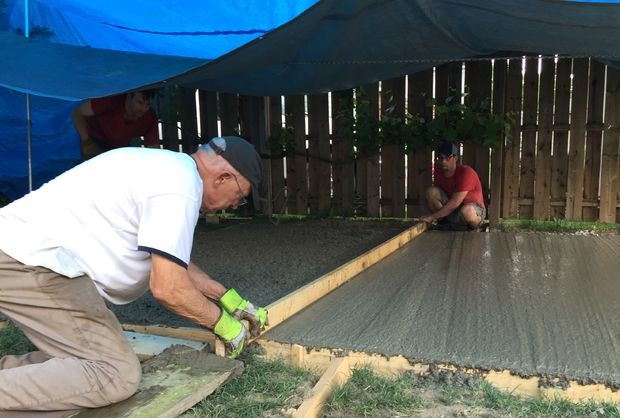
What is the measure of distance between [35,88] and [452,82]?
11.9ft

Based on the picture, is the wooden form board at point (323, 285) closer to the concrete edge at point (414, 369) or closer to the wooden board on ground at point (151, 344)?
the concrete edge at point (414, 369)

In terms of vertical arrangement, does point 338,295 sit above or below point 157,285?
below

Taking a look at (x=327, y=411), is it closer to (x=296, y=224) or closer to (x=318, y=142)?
(x=296, y=224)

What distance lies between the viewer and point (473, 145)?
193 inches

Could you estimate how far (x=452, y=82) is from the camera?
194 inches

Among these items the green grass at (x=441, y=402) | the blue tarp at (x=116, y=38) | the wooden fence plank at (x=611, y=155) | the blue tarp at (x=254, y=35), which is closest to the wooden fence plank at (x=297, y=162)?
the blue tarp at (x=254, y=35)

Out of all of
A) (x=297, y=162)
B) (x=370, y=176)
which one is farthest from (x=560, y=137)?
(x=297, y=162)

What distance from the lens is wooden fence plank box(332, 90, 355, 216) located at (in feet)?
17.0

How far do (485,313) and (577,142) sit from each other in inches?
118

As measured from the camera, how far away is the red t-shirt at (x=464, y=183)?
4477 millimetres

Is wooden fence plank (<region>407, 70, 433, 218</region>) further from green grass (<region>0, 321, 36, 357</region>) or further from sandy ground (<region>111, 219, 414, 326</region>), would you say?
green grass (<region>0, 321, 36, 357</region>)

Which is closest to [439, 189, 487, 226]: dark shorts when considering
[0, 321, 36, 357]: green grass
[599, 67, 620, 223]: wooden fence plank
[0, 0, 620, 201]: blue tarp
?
[599, 67, 620, 223]: wooden fence plank

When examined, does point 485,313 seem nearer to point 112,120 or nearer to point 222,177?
point 222,177

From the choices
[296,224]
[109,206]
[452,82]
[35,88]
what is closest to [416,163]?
[452,82]
